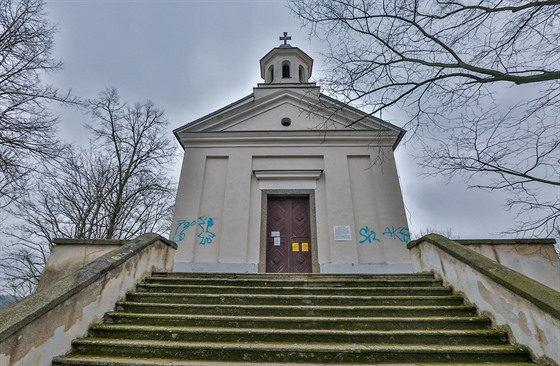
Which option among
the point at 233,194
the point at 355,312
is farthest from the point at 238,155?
the point at 355,312

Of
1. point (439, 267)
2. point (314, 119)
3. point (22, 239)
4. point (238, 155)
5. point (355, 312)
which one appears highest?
point (314, 119)

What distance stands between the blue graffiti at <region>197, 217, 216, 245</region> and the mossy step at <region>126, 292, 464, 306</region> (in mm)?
3919

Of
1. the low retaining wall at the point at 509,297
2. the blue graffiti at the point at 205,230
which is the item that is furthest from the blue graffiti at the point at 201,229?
the low retaining wall at the point at 509,297

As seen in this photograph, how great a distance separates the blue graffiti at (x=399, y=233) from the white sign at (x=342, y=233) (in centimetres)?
106

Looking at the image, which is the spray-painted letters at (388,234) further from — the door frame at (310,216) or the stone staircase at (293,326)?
the stone staircase at (293,326)

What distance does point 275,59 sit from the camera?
13695mm

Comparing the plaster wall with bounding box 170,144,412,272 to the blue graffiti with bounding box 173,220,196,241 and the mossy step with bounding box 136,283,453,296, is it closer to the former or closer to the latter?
the blue graffiti with bounding box 173,220,196,241

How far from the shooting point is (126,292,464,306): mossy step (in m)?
4.17

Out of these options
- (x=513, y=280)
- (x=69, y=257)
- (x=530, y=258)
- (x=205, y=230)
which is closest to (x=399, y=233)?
(x=530, y=258)

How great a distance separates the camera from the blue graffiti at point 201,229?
8.21 metres

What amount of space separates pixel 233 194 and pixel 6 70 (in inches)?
241

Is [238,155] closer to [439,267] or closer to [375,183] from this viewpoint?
[375,183]

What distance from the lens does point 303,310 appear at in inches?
154

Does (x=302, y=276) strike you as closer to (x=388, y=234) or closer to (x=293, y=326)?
(x=293, y=326)
